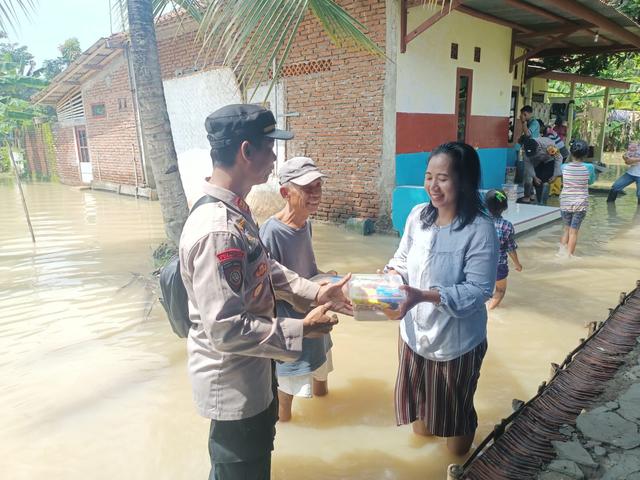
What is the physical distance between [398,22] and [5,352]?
6.54 m

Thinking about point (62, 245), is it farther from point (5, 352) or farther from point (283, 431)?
point (283, 431)

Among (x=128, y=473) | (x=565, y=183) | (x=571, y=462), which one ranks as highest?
(x=565, y=183)

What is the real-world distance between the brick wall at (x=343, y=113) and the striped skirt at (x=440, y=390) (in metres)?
5.62

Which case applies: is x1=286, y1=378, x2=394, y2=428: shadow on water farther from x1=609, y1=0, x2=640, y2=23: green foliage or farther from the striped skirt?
x1=609, y1=0, x2=640, y2=23: green foliage

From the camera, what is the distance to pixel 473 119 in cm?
922

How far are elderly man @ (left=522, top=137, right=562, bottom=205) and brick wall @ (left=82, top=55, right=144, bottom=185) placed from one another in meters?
9.90

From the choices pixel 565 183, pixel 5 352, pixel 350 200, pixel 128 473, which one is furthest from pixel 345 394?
pixel 350 200

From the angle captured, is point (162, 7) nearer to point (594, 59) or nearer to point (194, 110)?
point (194, 110)

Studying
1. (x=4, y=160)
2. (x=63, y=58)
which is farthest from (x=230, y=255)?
(x=63, y=58)

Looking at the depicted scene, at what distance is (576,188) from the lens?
19.4 feet

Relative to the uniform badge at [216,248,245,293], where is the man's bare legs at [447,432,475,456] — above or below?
below

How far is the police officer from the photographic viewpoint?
1395 mm

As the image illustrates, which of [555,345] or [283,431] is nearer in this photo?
[283,431]

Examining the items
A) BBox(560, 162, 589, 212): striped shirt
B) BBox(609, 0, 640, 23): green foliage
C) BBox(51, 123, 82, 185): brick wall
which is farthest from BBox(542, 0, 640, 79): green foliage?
BBox(51, 123, 82, 185): brick wall
